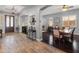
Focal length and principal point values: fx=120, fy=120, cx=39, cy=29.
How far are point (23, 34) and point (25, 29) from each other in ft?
0.41

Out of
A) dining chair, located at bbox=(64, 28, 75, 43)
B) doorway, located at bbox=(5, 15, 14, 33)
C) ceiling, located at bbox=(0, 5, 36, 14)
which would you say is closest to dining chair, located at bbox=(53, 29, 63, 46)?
dining chair, located at bbox=(64, 28, 75, 43)

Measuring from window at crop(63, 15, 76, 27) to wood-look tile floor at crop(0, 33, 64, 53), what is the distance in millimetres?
617

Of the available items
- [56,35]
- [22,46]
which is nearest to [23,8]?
[22,46]

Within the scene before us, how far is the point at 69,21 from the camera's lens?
2.69 m

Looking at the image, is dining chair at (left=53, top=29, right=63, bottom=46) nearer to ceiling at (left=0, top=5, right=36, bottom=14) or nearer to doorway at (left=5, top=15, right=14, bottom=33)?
ceiling at (left=0, top=5, right=36, bottom=14)

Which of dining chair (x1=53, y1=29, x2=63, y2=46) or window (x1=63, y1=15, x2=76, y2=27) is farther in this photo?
dining chair (x1=53, y1=29, x2=63, y2=46)

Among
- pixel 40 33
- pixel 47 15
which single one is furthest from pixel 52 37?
pixel 47 15

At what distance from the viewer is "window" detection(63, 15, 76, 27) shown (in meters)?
2.63

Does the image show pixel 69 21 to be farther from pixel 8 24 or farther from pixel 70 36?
pixel 8 24

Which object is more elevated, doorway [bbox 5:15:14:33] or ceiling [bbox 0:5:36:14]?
ceiling [bbox 0:5:36:14]

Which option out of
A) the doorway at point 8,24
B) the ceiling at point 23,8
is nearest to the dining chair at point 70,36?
the ceiling at point 23,8

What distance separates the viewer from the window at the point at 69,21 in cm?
263

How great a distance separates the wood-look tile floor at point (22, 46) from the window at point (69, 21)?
62 centimetres
